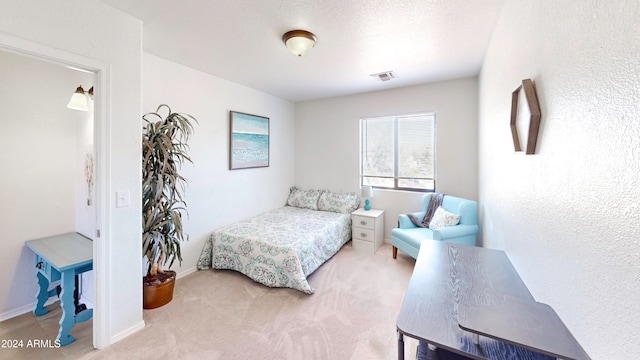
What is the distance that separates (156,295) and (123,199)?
39.3 inches

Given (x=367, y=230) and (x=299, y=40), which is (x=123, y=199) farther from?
(x=367, y=230)

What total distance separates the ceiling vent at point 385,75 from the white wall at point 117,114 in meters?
2.55

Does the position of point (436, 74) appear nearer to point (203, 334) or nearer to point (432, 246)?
point (432, 246)

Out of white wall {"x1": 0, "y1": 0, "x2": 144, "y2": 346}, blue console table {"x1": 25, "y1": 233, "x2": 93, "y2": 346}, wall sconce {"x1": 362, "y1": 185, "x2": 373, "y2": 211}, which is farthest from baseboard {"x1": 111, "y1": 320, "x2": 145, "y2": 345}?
wall sconce {"x1": 362, "y1": 185, "x2": 373, "y2": 211}

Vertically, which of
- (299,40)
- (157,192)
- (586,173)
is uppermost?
(299,40)

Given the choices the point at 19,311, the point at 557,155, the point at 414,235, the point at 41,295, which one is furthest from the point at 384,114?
the point at 19,311

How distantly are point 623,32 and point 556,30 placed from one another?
44cm

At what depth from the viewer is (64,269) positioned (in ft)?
6.31

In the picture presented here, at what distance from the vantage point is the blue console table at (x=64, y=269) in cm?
194

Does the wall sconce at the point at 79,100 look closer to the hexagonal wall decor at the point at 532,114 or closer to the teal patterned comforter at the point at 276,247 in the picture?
the teal patterned comforter at the point at 276,247

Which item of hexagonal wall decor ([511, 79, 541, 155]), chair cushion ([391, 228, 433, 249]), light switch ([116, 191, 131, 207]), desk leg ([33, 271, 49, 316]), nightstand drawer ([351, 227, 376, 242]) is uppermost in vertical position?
hexagonal wall decor ([511, 79, 541, 155])

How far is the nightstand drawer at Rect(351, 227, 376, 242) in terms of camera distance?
3762 millimetres

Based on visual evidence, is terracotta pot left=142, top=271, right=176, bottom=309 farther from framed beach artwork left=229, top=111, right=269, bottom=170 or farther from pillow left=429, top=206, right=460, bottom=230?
pillow left=429, top=206, right=460, bottom=230

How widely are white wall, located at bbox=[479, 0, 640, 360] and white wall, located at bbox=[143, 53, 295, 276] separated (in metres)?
3.17
